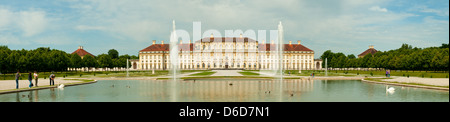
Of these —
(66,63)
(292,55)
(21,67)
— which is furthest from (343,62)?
(21,67)

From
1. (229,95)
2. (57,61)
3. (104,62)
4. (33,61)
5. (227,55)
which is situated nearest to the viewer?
(229,95)

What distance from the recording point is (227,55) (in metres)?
118

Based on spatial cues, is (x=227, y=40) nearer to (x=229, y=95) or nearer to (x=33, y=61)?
(x=33, y=61)

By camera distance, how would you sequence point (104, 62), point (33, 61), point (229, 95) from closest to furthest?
1. point (229, 95)
2. point (33, 61)
3. point (104, 62)

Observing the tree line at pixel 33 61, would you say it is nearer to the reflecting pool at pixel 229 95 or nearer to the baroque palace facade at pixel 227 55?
the reflecting pool at pixel 229 95

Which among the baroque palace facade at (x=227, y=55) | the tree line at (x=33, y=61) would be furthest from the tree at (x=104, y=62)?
the baroque palace facade at (x=227, y=55)

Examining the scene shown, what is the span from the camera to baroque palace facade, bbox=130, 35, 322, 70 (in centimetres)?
11781

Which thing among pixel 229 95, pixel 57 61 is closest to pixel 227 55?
pixel 57 61

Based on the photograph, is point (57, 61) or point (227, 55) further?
point (227, 55)

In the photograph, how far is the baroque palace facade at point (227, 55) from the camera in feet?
387

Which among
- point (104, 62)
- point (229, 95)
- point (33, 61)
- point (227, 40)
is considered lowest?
point (229, 95)

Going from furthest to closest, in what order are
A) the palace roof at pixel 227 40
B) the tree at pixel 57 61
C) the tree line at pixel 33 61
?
the palace roof at pixel 227 40 < the tree at pixel 57 61 < the tree line at pixel 33 61
